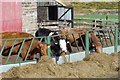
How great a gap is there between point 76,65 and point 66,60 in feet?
3.33

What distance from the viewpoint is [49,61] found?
10414 millimetres

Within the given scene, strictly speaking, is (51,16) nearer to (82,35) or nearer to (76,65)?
(82,35)

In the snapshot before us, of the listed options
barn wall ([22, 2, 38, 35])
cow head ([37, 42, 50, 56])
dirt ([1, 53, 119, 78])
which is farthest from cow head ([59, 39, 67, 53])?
barn wall ([22, 2, 38, 35])

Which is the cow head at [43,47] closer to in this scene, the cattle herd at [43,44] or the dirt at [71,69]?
the cattle herd at [43,44]

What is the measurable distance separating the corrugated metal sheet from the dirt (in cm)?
435

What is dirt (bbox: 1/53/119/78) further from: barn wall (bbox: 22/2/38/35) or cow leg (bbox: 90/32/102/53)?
barn wall (bbox: 22/2/38/35)

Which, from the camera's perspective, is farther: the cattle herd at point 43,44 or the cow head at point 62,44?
the cow head at point 62,44

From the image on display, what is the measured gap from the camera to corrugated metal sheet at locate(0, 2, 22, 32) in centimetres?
1472

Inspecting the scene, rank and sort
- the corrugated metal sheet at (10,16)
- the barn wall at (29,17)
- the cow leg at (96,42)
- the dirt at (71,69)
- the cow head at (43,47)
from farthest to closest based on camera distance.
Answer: the barn wall at (29,17) → the corrugated metal sheet at (10,16) → the cow leg at (96,42) → the cow head at (43,47) → the dirt at (71,69)

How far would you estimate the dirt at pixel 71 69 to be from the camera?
944cm

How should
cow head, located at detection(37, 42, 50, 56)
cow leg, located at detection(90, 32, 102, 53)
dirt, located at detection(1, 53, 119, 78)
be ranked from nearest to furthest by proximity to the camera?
dirt, located at detection(1, 53, 119, 78), cow head, located at detection(37, 42, 50, 56), cow leg, located at detection(90, 32, 102, 53)

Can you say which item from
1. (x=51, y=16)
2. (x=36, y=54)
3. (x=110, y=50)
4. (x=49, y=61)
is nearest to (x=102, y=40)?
(x=110, y=50)

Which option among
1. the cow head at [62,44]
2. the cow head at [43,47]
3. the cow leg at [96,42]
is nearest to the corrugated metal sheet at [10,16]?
the cow head at [62,44]

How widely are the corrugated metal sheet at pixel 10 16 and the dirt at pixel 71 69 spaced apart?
14.3 ft
